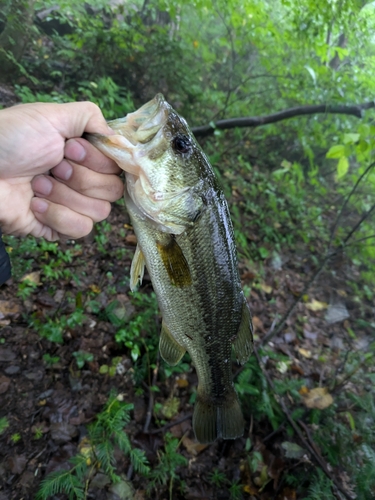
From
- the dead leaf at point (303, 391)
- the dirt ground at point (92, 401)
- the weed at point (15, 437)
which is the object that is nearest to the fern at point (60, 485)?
the dirt ground at point (92, 401)

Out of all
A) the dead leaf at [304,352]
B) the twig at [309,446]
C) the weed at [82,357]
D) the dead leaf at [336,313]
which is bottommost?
the dead leaf at [336,313]

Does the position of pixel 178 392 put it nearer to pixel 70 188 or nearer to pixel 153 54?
pixel 70 188

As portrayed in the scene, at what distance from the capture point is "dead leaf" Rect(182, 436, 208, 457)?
2.92 meters

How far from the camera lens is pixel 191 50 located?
5773mm

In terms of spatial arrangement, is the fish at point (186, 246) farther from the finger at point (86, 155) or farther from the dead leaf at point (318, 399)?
the dead leaf at point (318, 399)

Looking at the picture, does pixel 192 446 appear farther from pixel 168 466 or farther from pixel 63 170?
pixel 63 170

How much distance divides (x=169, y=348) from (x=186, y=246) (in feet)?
2.47

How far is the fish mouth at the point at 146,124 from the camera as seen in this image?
1584mm

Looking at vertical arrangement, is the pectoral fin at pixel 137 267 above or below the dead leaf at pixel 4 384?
above

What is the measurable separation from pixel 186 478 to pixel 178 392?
0.71 m

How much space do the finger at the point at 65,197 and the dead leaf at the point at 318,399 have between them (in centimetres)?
279

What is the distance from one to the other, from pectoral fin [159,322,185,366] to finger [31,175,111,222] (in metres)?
0.90

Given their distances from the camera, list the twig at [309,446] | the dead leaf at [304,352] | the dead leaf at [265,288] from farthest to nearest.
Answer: the dead leaf at [265,288] → the dead leaf at [304,352] → the twig at [309,446]

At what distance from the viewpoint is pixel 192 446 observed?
2945mm
